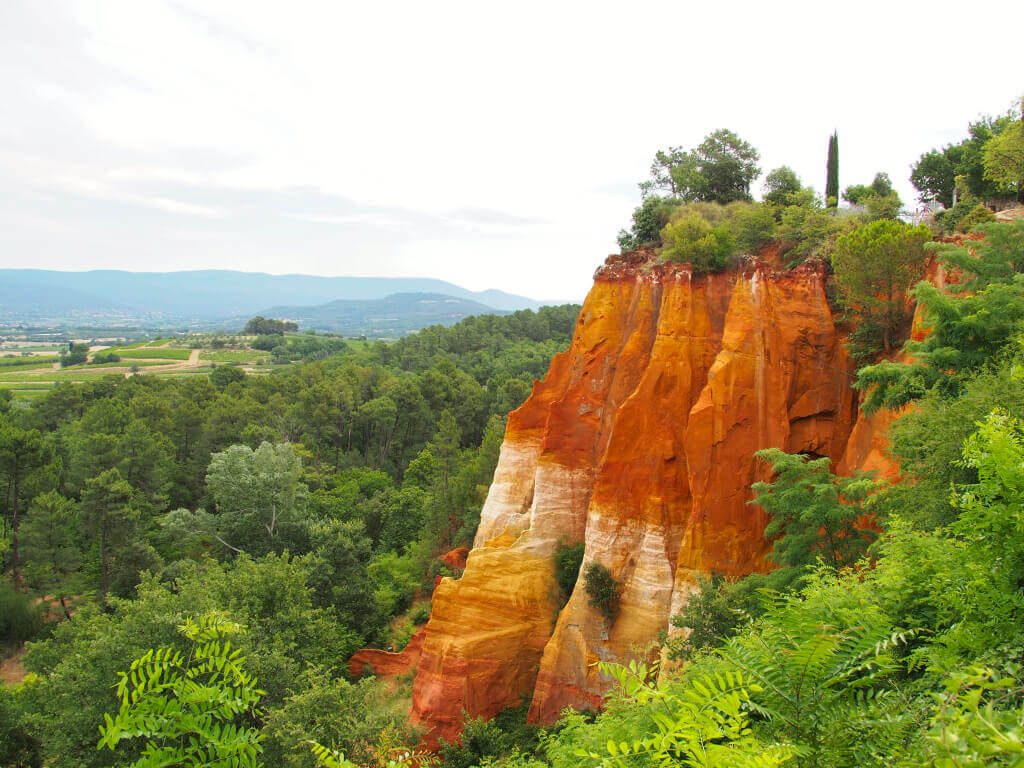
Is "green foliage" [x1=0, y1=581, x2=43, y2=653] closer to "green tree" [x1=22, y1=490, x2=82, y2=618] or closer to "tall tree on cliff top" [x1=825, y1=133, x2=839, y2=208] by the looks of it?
"green tree" [x1=22, y1=490, x2=82, y2=618]

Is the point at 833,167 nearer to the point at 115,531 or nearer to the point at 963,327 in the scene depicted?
the point at 963,327

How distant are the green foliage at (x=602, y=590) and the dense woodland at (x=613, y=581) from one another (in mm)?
88

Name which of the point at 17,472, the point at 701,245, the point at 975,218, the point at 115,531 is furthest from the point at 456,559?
the point at 975,218

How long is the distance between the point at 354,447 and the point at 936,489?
5171 cm

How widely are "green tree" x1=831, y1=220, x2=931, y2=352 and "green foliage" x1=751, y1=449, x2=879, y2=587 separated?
565 centimetres

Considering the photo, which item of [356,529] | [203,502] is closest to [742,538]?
[356,529]

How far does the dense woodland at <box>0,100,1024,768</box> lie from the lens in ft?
16.7

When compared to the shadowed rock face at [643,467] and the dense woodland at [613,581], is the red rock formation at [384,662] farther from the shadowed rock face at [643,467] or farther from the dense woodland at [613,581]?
the shadowed rock face at [643,467]

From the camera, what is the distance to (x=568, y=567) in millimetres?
20125

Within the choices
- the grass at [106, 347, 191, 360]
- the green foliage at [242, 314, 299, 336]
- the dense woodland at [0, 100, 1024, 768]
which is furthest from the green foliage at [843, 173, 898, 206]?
the green foliage at [242, 314, 299, 336]

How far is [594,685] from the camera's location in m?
17.5

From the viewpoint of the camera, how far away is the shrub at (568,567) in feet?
65.9

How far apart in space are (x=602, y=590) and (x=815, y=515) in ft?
25.8

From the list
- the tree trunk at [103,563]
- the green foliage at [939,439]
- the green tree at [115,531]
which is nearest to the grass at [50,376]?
the tree trunk at [103,563]
